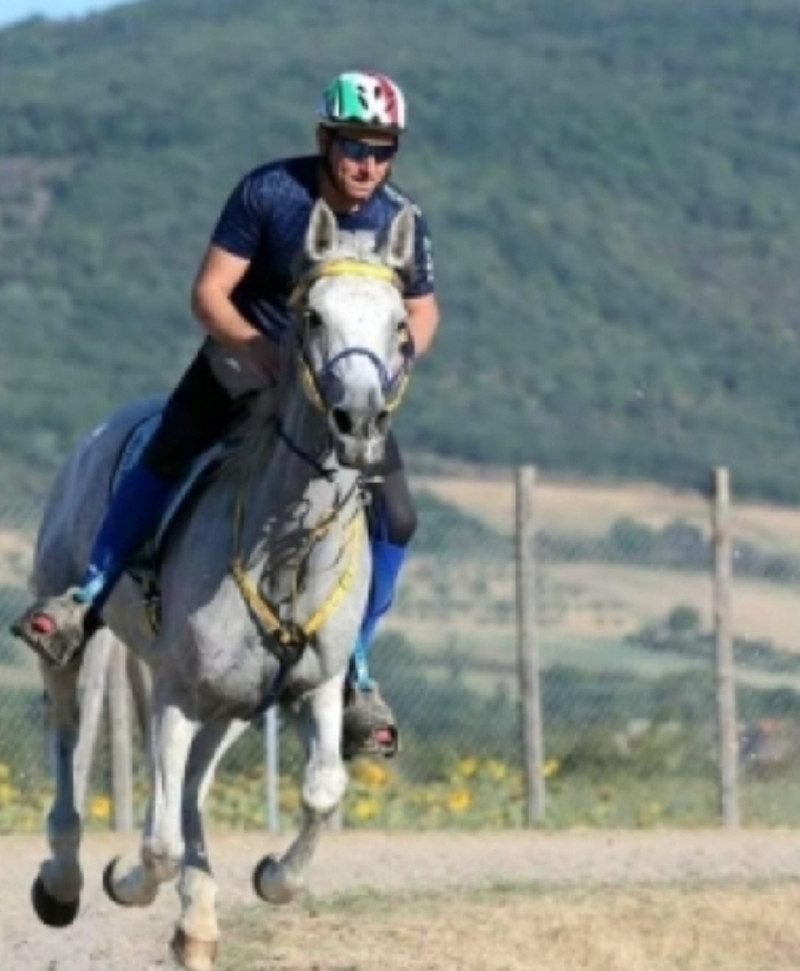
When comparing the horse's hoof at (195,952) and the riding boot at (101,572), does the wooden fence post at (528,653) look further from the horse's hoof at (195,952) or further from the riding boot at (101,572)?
the horse's hoof at (195,952)

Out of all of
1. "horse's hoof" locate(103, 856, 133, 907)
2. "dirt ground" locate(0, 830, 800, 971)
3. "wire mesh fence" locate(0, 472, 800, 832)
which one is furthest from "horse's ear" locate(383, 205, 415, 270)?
"wire mesh fence" locate(0, 472, 800, 832)

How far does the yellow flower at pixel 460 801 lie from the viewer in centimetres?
2280

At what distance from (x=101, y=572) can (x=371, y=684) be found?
0.93m

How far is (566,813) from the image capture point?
2311 centimetres

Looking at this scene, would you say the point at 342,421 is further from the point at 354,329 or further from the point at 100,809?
the point at 100,809

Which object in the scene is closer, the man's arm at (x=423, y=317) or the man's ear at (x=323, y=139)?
the man's ear at (x=323, y=139)

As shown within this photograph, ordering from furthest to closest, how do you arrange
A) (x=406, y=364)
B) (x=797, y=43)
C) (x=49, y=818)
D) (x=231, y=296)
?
(x=797, y=43) < (x=49, y=818) < (x=231, y=296) < (x=406, y=364)

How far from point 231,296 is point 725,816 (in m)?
10.6

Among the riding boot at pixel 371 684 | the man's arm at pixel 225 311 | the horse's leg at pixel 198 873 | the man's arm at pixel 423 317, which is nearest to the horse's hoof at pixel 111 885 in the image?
the horse's leg at pixel 198 873

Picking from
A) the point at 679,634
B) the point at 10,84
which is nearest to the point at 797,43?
the point at 10,84

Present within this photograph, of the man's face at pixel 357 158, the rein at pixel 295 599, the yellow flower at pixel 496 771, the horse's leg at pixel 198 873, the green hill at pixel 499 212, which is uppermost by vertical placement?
the green hill at pixel 499 212

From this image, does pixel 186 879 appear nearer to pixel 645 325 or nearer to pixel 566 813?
pixel 566 813

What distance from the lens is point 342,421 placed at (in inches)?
459

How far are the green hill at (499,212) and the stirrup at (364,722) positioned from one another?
36.5m
